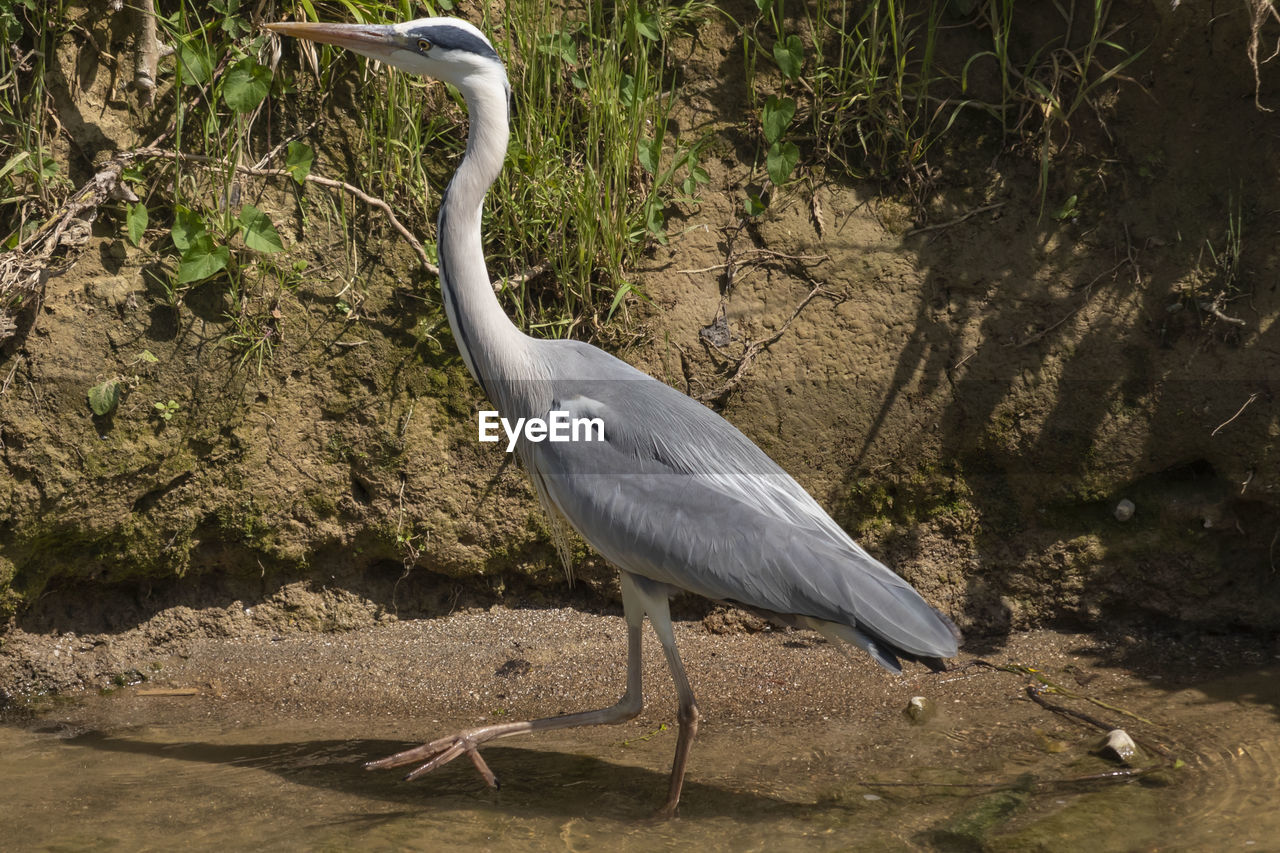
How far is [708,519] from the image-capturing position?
3.11 metres

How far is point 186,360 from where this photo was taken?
385cm

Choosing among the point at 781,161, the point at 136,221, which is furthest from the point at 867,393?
the point at 136,221

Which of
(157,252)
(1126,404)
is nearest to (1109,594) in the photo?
(1126,404)

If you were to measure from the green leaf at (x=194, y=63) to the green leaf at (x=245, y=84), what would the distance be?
0.12 meters

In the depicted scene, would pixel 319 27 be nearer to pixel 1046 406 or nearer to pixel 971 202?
pixel 971 202

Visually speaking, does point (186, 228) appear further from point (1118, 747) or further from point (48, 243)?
point (1118, 747)

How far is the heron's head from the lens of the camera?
10.6 ft

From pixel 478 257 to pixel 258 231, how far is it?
2.98 feet

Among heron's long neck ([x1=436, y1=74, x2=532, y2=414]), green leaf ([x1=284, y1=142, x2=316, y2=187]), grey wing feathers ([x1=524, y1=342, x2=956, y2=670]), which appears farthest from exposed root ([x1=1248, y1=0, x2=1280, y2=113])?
green leaf ([x1=284, y1=142, x2=316, y2=187])

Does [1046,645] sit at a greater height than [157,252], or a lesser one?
lesser

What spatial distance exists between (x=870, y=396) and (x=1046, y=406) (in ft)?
1.92

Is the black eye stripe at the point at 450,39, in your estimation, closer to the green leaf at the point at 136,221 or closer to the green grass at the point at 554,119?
the green grass at the point at 554,119

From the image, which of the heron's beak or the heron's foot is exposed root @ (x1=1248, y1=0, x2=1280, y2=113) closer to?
the heron's beak

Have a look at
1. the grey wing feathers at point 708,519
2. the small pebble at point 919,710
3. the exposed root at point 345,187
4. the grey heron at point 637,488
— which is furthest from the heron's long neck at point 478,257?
the small pebble at point 919,710
